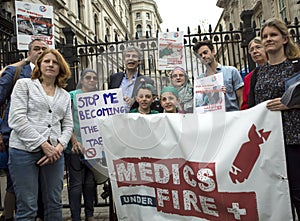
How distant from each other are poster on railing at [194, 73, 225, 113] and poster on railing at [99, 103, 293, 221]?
72 millimetres

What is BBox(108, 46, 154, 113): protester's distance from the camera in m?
2.52

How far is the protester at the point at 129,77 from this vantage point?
2523 millimetres

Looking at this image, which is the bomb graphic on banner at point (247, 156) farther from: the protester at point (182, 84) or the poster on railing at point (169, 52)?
the poster on railing at point (169, 52)

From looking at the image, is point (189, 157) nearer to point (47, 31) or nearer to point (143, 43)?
point (143, 43)

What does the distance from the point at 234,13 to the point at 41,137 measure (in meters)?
30.2

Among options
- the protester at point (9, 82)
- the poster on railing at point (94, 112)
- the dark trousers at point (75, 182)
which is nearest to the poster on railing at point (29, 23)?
the protester at point (9, 82)

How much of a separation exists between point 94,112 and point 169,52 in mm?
1017

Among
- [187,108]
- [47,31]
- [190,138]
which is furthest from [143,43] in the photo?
[47,31]

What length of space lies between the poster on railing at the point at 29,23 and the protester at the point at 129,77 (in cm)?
277

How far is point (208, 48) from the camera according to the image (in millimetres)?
3459

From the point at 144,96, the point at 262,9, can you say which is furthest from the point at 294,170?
the point at 262,9

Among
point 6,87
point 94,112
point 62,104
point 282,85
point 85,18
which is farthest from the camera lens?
point 85,18

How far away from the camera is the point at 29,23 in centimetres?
494

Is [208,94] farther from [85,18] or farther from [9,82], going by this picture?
[85,18]
